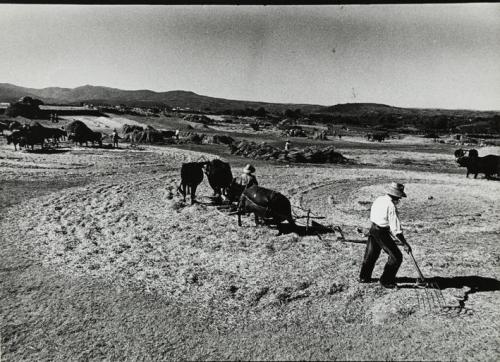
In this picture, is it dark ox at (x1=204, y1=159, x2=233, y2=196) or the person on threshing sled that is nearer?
the person on threshing sled

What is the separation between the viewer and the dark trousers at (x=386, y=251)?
7.21 m

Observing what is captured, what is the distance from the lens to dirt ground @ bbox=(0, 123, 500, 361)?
5770 millimetres

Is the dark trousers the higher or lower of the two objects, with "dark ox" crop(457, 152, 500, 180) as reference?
lower

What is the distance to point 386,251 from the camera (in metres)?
7.24

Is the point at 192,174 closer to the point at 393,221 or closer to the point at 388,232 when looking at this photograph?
the point at 388,232

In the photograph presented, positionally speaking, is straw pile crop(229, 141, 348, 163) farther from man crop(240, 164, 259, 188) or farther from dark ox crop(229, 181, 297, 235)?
dark ox crop(229, 181, 297, 235)

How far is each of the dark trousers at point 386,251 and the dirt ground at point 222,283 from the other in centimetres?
29

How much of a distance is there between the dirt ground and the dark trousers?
29 centimetres

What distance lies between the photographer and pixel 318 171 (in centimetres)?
2239

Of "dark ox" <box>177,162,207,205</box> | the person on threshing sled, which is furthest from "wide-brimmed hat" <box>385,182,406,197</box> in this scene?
"dark ox" <box>177,162,207,205</box>

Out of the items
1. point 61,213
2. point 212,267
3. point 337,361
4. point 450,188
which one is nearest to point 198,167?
point 61,213

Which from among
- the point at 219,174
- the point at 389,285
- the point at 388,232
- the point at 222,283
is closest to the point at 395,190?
the point at 388,232

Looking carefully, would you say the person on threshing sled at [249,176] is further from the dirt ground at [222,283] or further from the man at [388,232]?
the man at [388,232]

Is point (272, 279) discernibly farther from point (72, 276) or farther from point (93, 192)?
point (93, 192)
